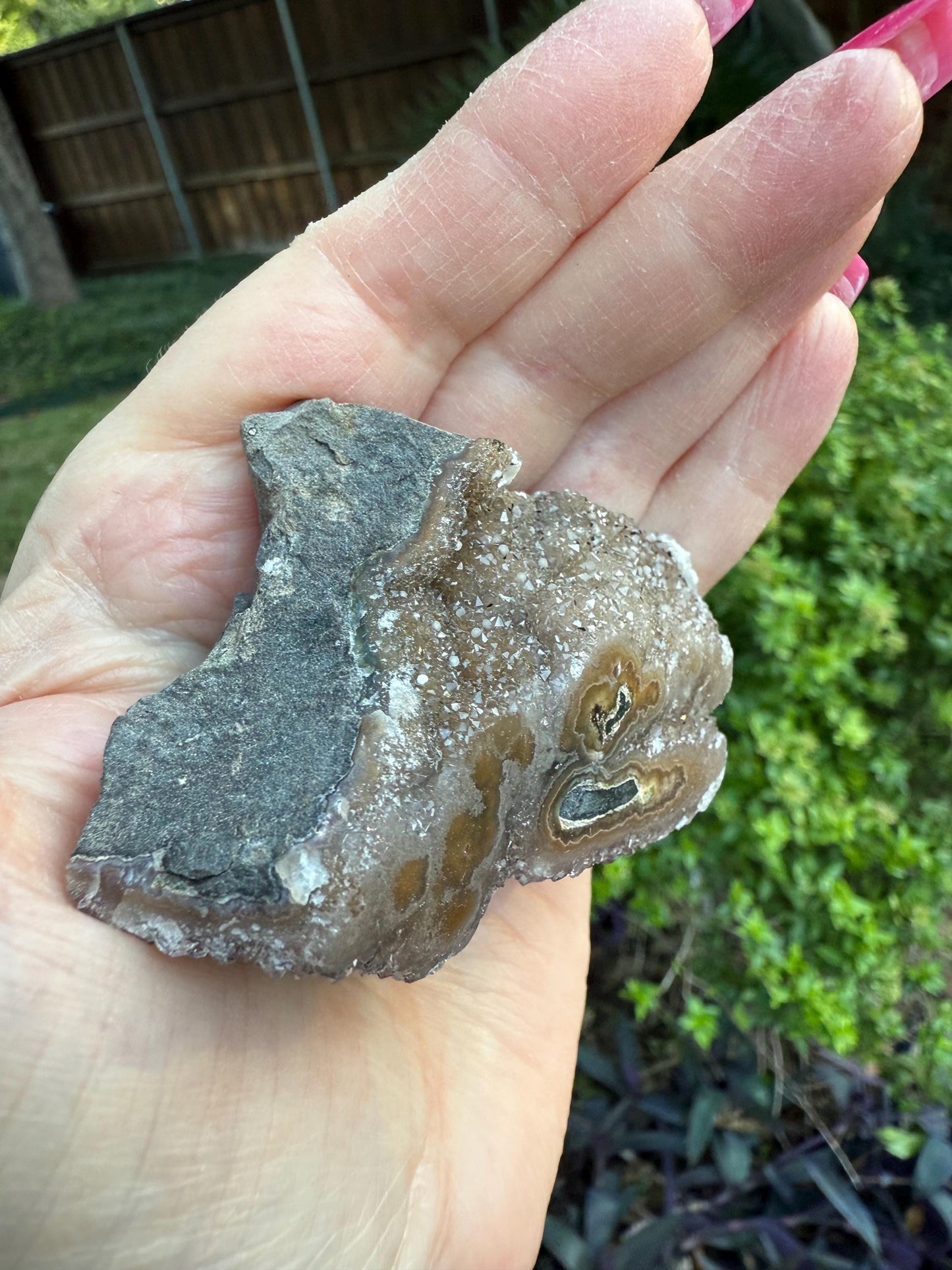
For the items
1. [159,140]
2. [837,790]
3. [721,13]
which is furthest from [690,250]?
[159,140]

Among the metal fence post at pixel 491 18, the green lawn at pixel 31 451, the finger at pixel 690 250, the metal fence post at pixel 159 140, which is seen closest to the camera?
the finger at pixel 690 250

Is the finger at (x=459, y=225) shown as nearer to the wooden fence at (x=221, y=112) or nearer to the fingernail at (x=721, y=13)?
the fingernail at (x=721, y=13)

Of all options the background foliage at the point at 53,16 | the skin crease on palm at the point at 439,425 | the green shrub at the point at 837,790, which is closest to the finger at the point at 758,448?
the skin crease on palm at the point at 439,425

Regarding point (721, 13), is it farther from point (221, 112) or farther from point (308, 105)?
point (221, 112)

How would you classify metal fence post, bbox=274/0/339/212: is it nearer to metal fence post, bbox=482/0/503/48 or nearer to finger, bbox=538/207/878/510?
metal fence post, bbox=482/0/503/48

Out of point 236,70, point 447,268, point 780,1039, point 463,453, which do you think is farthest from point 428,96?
point 780,1039
